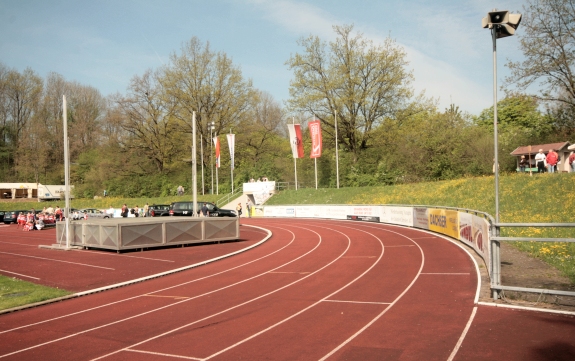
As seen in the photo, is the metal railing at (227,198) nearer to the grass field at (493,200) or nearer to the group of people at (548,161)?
the grass field at (493,200)

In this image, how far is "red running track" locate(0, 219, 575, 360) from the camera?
8781 millimetres

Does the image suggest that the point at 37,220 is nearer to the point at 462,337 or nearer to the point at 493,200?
the point at 493,200

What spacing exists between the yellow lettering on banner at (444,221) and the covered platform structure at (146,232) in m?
11.3

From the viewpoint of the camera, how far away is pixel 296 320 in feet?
35.7

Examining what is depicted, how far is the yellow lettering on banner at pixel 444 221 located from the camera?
24038 mm

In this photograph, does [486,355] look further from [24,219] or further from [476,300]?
[24,219]

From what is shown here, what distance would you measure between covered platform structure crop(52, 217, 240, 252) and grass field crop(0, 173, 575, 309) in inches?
259

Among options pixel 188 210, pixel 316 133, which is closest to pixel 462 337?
pixel 188 210

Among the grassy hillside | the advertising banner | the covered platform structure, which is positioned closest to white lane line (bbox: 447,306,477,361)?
the grassy hillside

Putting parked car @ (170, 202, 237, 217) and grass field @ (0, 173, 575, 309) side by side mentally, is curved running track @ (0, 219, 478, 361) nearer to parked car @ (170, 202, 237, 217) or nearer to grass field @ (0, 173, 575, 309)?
grass field @ (0, 173, 575, 309)

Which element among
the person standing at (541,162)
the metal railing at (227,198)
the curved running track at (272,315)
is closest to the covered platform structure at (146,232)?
the curved running track at (272,315)

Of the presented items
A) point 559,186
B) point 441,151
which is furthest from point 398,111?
point 559,186

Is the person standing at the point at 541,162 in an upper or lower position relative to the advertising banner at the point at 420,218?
upper

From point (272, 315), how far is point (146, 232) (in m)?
14.5
